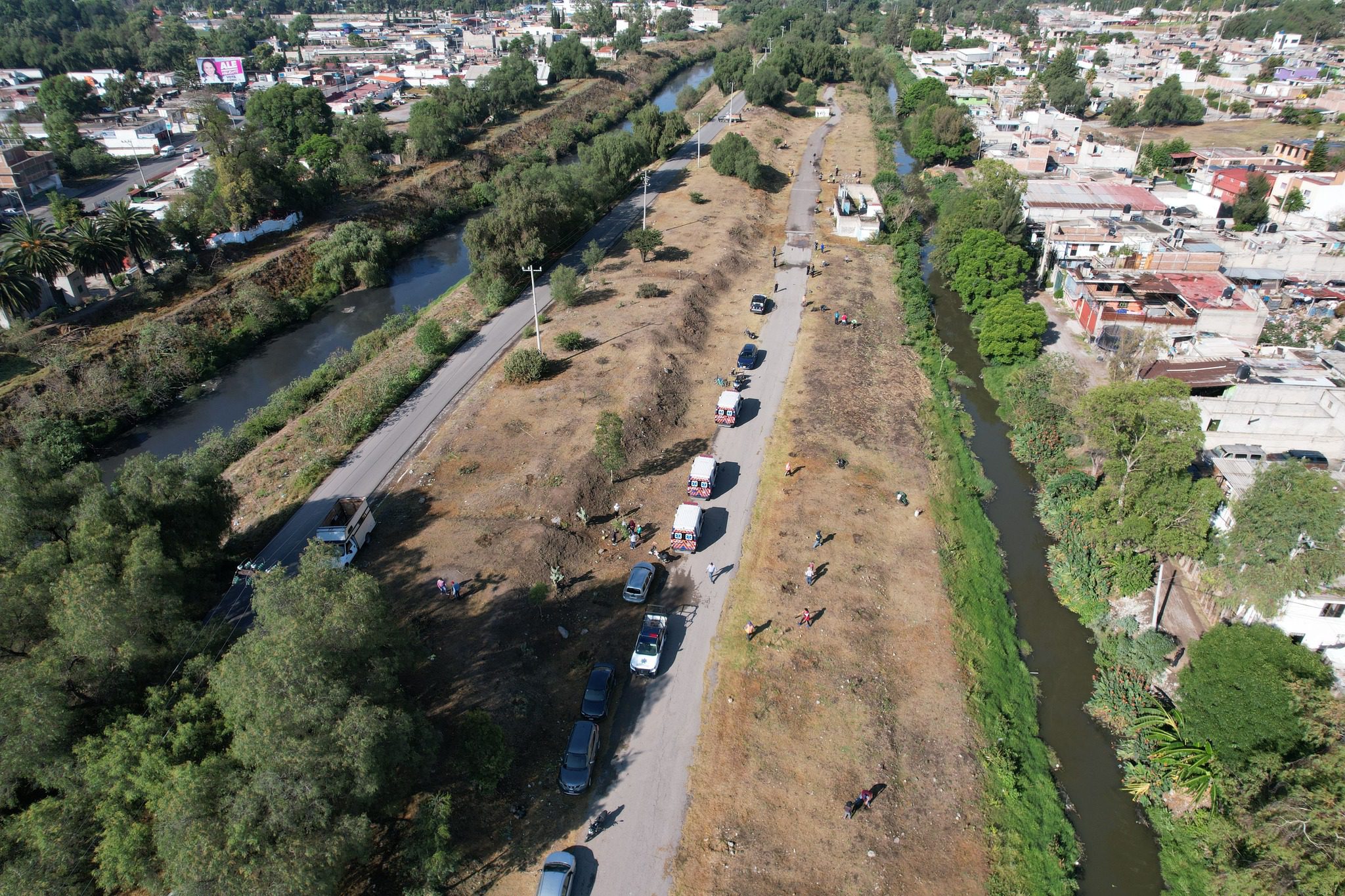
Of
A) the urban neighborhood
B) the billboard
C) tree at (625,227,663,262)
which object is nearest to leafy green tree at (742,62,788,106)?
the urban neighborhood

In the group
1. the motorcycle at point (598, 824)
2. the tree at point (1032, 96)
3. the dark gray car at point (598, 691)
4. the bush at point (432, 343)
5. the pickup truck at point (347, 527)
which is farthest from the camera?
the tree at point (1032, 96)

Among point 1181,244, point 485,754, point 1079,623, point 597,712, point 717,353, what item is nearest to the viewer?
point 485,754

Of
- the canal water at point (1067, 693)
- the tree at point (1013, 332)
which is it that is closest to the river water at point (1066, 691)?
the canal water at point (1067, 693)

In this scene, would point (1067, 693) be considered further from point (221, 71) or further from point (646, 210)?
point (221, 71)

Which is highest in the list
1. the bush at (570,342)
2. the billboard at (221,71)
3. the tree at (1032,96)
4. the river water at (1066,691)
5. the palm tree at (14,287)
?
the billboard at (221,71)

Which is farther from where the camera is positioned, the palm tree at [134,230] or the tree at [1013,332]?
the palm tree at [134,230]

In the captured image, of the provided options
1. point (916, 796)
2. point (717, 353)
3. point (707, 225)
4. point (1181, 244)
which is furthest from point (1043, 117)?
point (916, 796)

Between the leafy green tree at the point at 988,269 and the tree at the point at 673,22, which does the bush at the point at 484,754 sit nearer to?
the leafy green tree at the point at 988,269

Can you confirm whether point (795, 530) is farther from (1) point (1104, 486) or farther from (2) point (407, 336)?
(2) point (407, 336)
